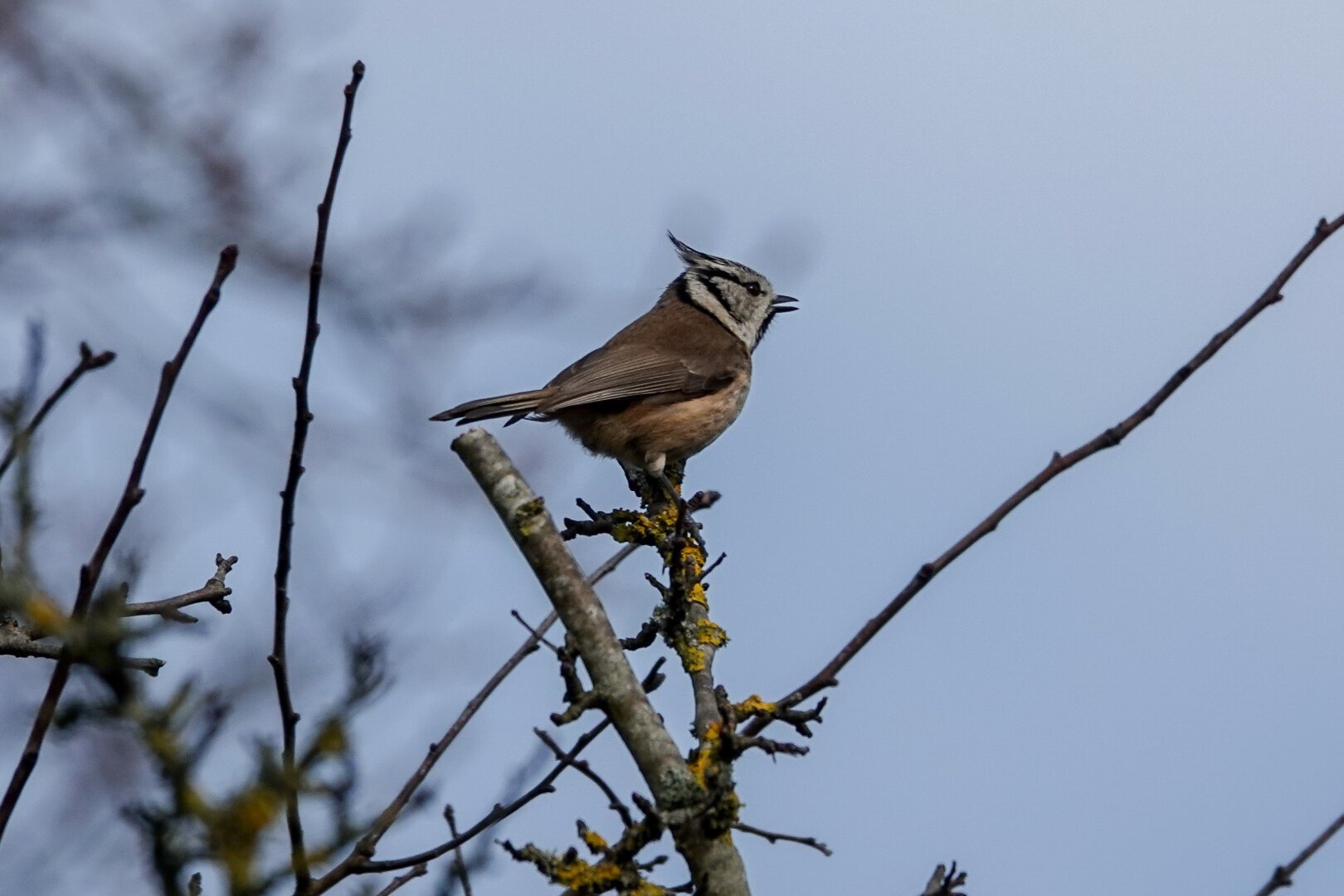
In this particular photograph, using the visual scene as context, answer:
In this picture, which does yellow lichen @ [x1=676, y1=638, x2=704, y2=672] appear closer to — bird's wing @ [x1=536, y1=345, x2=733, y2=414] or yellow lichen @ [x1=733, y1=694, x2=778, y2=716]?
yellow lichen @ [x1=733, y1=694, x2=778, y2=716]

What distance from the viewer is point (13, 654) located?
270cm

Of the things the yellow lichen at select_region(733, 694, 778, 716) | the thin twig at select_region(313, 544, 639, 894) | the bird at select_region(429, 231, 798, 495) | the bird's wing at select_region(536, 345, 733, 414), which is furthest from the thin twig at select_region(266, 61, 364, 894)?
the bird's wing at select_region(536, 345, 733, 414)

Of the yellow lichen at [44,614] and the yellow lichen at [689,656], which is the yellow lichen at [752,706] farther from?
the yellow lichen at [44,614]

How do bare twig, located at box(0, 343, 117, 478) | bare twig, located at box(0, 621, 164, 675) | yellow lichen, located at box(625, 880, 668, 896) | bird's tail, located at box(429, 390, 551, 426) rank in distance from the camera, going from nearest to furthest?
bare twig, located at box(0, 343, 117, 478) < yellow lichen, located at box(625, 880, 668, 896) < bare twig, located at box(0, 621, 164, 675) < bird's tail, located at box(429, 390, 551, 426)

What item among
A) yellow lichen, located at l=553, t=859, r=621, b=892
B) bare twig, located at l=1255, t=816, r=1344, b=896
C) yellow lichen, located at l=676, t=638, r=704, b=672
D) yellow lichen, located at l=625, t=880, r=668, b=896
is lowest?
bare twig, located at l=1255, t=816, r=1344, b=896

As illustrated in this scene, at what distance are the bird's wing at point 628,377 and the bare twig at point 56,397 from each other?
361 centimetres

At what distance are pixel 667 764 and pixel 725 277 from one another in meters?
4.77

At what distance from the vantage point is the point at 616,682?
249 centimetres

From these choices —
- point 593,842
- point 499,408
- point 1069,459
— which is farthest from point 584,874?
point 499,408

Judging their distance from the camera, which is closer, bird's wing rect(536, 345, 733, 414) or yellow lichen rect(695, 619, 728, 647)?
yellow lichen rect(695, 619, 728, 647)

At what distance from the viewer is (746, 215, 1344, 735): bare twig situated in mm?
2217

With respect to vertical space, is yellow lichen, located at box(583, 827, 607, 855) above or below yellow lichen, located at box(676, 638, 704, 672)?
below

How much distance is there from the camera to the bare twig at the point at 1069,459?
2.22 metres

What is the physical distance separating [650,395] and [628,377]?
117 mm
